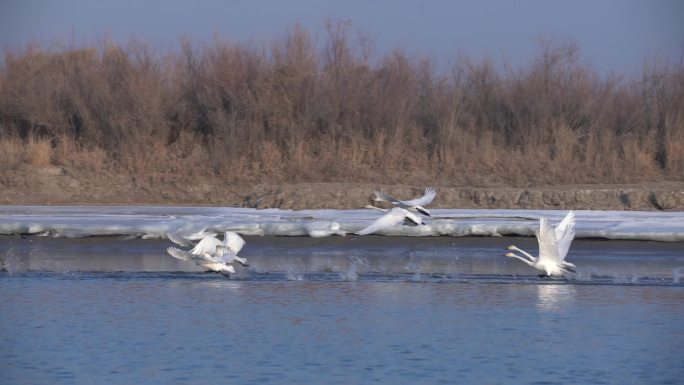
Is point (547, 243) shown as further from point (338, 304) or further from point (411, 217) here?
point (338, 304)

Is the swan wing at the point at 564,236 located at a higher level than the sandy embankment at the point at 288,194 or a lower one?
lower

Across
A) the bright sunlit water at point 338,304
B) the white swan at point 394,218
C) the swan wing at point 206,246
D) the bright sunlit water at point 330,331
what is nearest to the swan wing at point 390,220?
the white swan at point 394,218

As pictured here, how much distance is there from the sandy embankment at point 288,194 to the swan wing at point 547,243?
7.60 meters

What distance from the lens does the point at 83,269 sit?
15.3 metres

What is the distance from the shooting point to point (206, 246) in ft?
47.1

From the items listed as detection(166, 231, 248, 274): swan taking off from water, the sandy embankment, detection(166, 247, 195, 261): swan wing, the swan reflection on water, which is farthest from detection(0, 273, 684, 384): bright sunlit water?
the sandy embankment

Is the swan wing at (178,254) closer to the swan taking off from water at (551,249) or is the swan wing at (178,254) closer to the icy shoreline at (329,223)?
the icy shoreline at (329,223)

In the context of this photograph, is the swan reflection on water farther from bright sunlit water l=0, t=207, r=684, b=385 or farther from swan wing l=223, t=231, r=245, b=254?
swan wing l=223, t=231, r=245, b=254

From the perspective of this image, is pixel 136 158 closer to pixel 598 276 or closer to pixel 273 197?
pixel 273 197

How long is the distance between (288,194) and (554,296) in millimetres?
9316

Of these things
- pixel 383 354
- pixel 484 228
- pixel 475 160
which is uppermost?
pixel 475 160

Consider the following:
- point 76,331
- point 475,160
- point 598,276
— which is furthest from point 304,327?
point 475,160

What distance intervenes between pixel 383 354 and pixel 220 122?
18.1 metres

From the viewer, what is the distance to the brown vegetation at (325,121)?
26109mm
